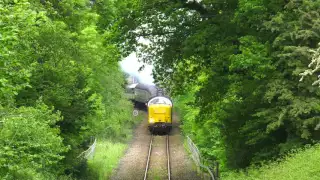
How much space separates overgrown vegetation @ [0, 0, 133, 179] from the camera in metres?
15.0

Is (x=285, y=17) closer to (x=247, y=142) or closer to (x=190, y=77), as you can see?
(x=247, y=142)

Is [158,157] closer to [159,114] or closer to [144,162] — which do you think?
[144,162]

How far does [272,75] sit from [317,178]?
589 centimetres

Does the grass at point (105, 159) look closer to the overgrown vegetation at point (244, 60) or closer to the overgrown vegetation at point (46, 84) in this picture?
the overgrown vegetation at point (46, 84)

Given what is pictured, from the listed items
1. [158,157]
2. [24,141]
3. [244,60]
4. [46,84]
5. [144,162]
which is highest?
[244,60]

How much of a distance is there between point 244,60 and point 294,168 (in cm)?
508

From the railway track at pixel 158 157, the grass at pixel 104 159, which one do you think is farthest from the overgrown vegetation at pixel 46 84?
the railway track at pixel 158 157

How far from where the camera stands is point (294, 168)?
16.0 metres

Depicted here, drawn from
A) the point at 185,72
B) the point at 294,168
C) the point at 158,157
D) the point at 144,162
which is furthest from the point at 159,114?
the point at 294,168

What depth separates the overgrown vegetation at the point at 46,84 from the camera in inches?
592

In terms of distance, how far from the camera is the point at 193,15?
2509cm

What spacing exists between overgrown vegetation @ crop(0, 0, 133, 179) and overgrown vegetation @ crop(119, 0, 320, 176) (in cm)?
284

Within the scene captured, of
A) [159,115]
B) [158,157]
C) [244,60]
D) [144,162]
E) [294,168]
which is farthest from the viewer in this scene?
[159,115]

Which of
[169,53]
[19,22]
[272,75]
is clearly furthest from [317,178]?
[169,53]
